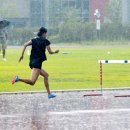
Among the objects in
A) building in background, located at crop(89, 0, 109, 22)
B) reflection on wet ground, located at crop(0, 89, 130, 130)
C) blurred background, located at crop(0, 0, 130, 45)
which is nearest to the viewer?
reflection on wet ground, located at crop(0, 89, 130, 130)

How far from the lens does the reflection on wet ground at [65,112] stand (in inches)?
547

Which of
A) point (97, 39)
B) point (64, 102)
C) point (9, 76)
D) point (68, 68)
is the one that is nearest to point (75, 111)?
point (64, 102)

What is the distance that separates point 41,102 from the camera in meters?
19.0

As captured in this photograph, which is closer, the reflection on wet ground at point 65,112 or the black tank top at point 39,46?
the reflection on wet ground at point 65,112

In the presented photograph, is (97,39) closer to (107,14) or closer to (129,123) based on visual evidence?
(107,14)

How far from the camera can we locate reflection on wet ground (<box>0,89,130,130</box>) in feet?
45.6

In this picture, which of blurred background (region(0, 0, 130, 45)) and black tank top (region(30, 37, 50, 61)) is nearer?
black tank top (region(30, 37, 50, 61))

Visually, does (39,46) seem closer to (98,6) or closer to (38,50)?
(38,50)

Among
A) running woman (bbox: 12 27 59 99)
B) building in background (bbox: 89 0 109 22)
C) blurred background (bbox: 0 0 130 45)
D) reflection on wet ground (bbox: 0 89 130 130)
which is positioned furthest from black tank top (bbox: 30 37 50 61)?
building in background (bbox: 89 0 109 22)

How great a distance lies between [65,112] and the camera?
53.7 feet

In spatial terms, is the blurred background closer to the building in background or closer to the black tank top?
the building in background

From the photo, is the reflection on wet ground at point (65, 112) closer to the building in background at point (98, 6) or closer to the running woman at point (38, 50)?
the running woman at point (38, 50)

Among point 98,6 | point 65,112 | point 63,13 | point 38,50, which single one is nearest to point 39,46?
point 38,50

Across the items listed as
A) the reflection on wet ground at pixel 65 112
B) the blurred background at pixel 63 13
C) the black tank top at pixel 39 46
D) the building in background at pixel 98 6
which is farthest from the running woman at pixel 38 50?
the building in background at pixel 98 6
